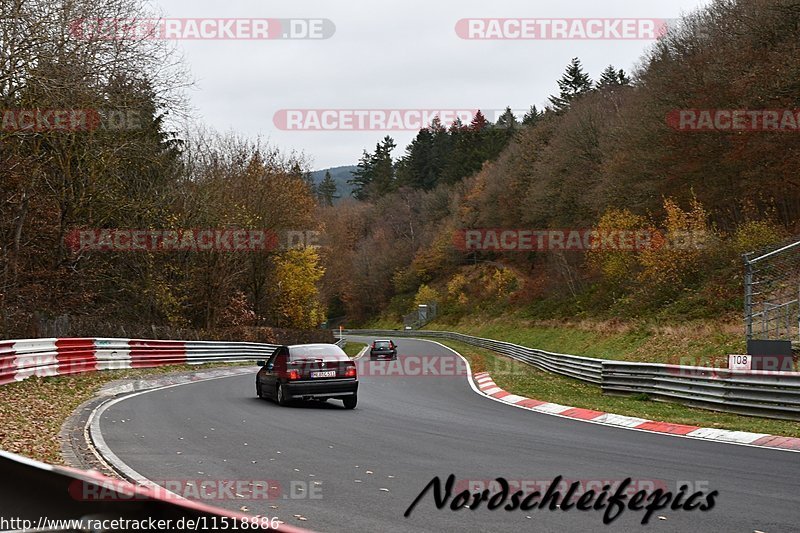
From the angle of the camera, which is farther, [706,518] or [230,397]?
[230,397]

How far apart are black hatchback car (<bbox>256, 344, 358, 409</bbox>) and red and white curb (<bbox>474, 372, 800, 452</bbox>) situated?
375 centimetres

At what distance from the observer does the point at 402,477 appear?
8.23 meters

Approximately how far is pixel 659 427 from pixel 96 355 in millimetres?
17958

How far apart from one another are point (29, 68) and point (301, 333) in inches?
1410

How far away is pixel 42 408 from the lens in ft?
47.5

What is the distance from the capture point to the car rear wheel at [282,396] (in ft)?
55.0

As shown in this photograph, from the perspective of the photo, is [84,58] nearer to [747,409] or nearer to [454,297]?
[747,409]

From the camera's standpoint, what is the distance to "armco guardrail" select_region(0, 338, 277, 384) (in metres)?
18.7

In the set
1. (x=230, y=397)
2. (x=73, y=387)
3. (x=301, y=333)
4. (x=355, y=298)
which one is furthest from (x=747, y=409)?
(x=355, y=298)

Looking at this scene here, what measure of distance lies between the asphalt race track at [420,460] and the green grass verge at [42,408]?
855 mm
